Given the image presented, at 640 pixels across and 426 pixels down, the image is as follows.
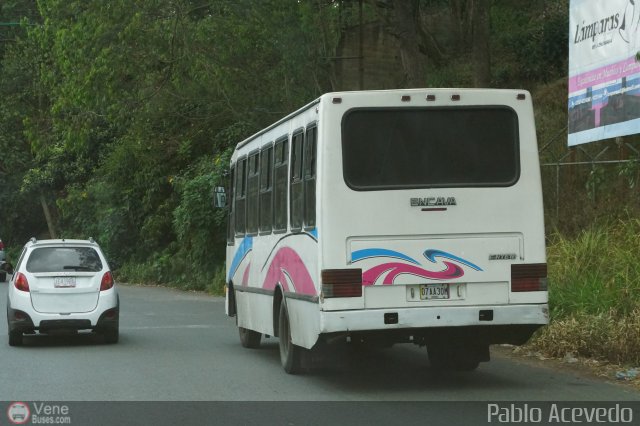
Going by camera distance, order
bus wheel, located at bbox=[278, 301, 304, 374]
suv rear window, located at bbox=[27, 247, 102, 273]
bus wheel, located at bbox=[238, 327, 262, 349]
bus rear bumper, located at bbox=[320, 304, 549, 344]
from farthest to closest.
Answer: suv rear window, located at bbox=[27, 247, 102, 273] < bus wheel, located at bbox=[238, 327, 262, 349] < bus wheel, located at bbox=[278, 301, 304, 374] < bus rear bumper, located at bbox=[320, 304, 549, 344]

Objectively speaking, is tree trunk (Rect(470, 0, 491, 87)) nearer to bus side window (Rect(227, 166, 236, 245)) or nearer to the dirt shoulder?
bus side window (Rect(227, 166, 236, 245))

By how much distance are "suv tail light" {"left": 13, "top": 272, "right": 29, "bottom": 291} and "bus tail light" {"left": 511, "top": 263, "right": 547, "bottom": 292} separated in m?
8.11

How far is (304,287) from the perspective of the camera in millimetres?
12641

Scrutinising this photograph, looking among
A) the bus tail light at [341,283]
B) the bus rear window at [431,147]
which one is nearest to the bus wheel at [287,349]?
the bus tail light at [341,283]

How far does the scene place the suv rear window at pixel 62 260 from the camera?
1762 cm

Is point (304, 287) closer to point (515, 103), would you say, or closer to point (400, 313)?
point (400, 313)

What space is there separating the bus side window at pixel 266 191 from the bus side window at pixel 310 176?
2054 millimetres

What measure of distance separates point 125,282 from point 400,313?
30.3 meters

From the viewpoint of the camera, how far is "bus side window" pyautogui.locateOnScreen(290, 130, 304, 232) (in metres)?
13.1

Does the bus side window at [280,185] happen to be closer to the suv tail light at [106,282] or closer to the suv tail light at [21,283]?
the suv tail light at [106,282]

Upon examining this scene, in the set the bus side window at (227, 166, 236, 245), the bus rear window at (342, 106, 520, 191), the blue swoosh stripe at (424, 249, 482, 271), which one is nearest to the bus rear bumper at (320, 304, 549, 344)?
the blue swoosh stripe at (424, 249, 482, 271)

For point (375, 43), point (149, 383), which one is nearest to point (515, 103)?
point (149, 383)

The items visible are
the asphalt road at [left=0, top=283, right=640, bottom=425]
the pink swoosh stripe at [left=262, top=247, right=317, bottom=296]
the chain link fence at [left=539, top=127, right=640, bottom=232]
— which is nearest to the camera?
the asphalt road at [left=0, top=283, right=640, bottom=425]

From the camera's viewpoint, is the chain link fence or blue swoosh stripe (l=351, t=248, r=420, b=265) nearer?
blue swoosh stripe (l=351, t=248, r=420, b=265)
